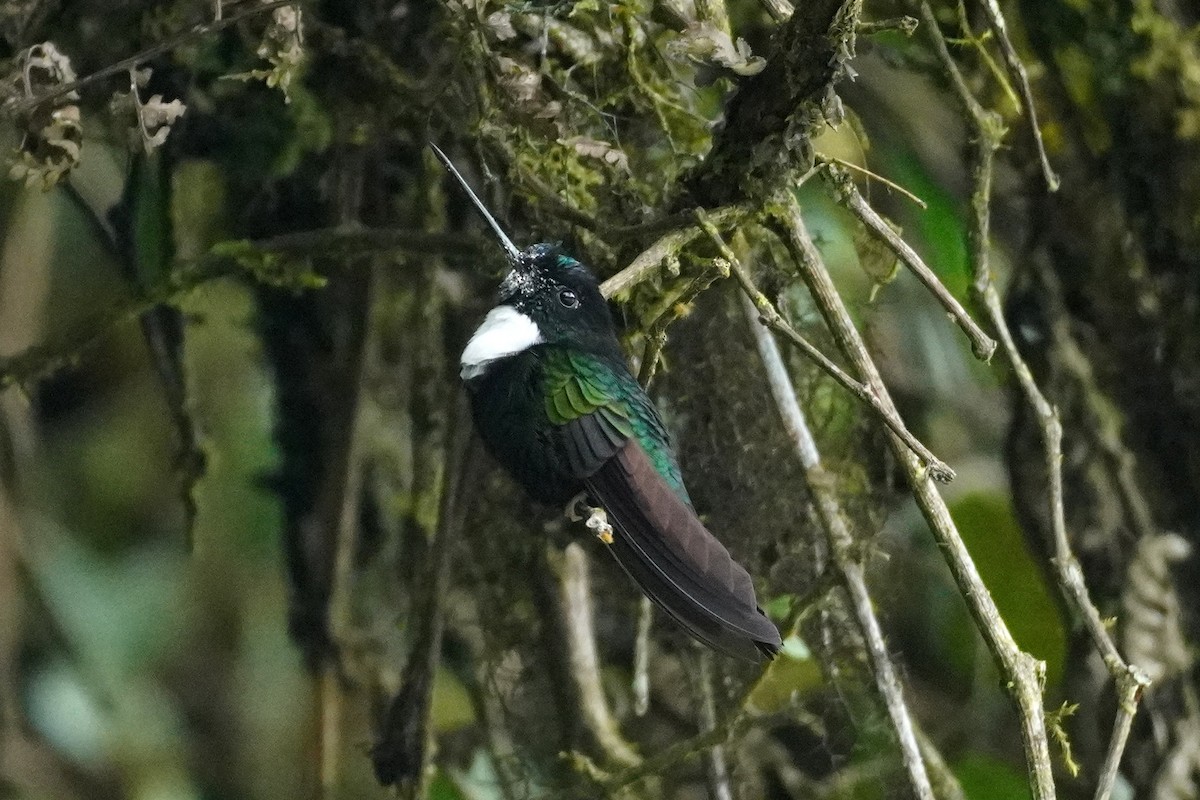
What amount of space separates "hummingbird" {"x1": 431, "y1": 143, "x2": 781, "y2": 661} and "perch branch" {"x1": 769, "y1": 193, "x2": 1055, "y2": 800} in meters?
0.20

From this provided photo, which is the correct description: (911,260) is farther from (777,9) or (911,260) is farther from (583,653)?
(583,653)

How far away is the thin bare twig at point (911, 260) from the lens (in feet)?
3.71

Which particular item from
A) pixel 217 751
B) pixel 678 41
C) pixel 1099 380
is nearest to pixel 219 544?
pixel 217 751

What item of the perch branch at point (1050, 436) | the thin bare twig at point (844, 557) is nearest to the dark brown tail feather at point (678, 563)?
the thin bare twig at point (844, 557)

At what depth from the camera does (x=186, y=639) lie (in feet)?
6.48

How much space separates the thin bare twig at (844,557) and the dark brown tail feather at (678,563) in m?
0.23

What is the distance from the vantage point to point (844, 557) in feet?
4.25

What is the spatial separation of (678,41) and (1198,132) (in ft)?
3.78

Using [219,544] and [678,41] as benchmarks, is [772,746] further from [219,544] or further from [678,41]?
[678,41]

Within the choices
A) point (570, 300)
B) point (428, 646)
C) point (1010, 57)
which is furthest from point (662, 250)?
point (428, 646)

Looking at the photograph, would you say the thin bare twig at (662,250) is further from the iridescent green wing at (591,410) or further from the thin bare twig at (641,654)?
the thin bare twig at (641,654)

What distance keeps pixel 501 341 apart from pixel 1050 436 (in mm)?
712

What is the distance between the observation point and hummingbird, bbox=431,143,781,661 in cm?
103

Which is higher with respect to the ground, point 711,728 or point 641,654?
point 641,654
